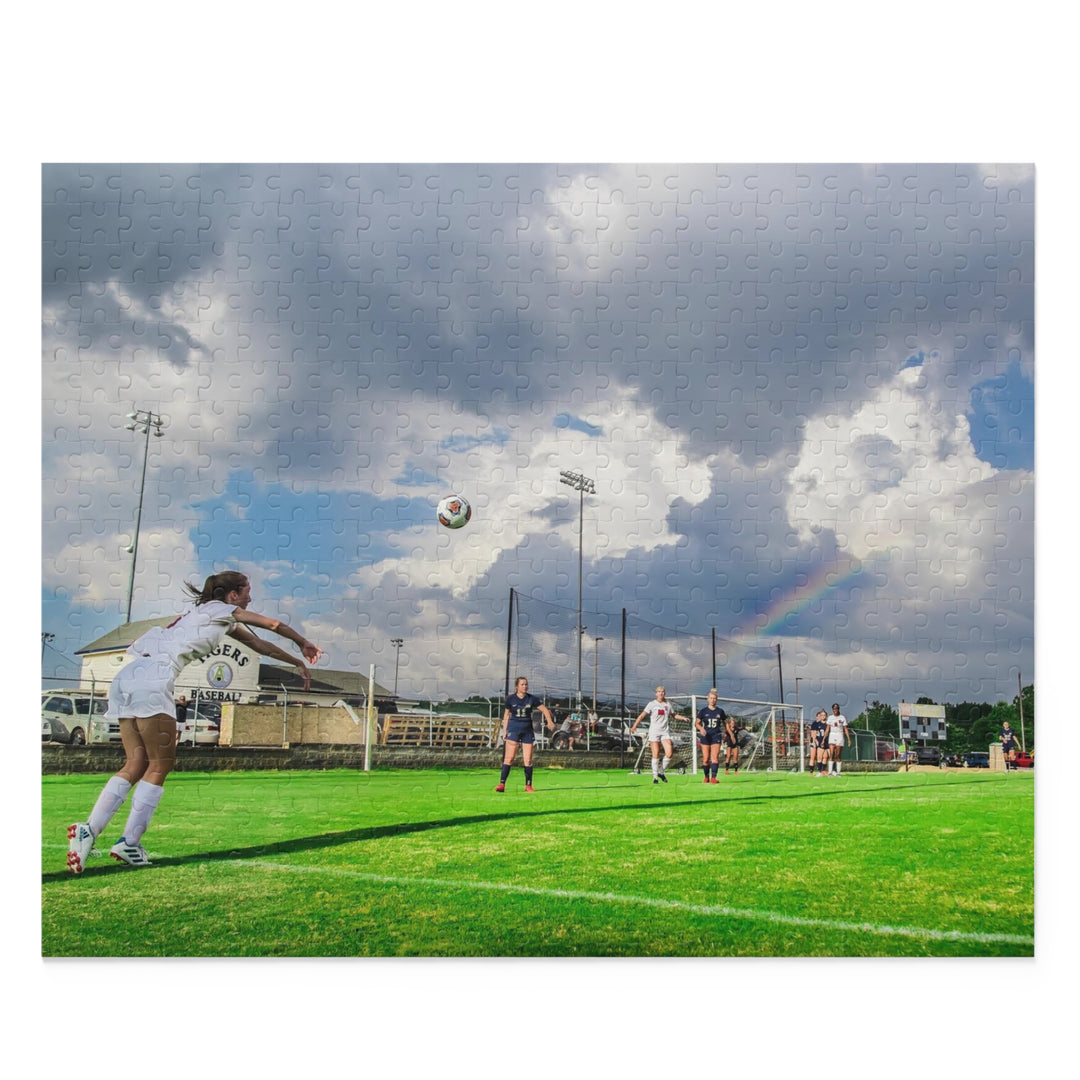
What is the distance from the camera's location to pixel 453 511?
682cm

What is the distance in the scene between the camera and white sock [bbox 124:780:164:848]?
6133mm

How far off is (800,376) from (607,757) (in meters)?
7.38

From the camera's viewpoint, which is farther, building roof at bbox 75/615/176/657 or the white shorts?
building roof at bbox 75/615/176/657

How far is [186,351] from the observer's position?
669 centimetres

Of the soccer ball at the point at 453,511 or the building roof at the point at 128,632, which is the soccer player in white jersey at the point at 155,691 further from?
the soccer ball at the point at 453,511

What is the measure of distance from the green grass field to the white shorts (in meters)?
0.51

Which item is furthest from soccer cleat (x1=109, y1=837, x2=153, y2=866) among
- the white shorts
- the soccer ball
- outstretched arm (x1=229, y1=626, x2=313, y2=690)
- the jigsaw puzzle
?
the soccer ball

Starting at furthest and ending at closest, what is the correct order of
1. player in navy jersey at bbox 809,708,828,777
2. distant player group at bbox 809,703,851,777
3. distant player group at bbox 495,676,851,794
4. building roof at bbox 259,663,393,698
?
player in navy jersey at bbox 809,708,828,777, distant player group at bbox 809,703,851,777, distant player group at bbox 495,676,851,794, building roof at bbox 259,663,393,698

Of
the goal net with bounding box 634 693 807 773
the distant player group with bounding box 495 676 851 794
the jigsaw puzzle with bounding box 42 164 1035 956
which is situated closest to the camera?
the jigsaw puzzle with bounding box 42 164 1035 956

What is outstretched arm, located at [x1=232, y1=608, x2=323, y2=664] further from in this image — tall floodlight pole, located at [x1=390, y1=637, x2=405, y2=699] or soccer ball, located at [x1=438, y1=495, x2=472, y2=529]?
soccer ball, located at [x1=438, y1=495, x2=472, y2=529]

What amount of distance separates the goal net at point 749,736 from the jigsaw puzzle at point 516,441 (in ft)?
13.6

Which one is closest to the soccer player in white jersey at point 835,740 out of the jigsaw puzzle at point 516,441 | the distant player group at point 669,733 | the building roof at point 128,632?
the distant player group at point 669,733

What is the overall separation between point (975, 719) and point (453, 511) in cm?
421
